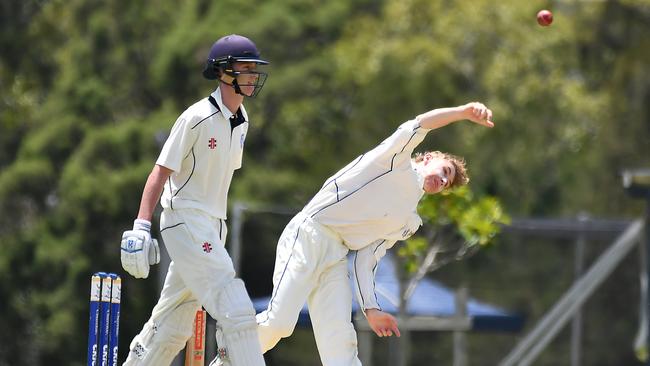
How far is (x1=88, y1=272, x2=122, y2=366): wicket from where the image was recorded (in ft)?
18.7

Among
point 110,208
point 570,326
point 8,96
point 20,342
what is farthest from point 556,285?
point 8,96

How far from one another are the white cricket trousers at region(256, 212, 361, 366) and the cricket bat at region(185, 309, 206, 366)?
290 mm

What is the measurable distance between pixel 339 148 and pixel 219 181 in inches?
579

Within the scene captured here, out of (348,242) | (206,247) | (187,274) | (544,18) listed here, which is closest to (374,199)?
(348,242)

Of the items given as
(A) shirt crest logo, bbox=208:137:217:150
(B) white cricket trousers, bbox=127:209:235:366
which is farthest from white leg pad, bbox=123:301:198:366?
(A) shirt crest logo, bbox=208:137:217:150

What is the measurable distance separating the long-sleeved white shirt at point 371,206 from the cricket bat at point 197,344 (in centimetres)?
72

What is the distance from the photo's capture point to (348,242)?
6.24m

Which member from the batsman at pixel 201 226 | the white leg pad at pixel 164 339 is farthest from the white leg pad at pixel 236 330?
the white leg pad at pixel 164 339

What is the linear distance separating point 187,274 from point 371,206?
94cm

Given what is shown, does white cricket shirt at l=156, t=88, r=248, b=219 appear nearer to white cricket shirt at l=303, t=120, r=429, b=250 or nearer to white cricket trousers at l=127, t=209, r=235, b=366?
white cricket trousers at l=127, t=209, r=235, b=366

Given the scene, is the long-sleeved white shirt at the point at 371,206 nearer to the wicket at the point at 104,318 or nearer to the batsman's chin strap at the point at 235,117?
the batsman's chin strap at the point at 235,117

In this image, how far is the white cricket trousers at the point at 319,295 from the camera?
6094 mm

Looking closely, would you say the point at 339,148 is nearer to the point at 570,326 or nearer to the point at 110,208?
the point at 110,208

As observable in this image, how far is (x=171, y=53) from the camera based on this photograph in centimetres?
2058
